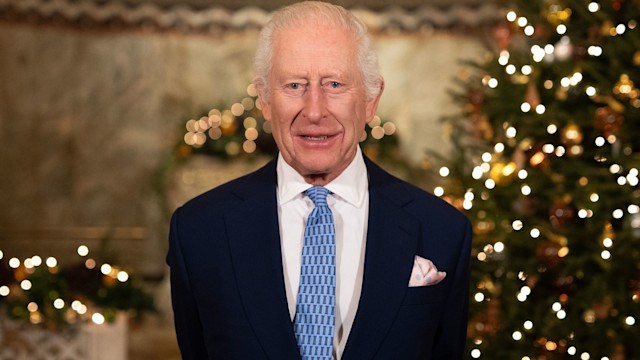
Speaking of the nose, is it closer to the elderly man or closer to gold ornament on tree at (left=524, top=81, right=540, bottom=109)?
the elderly man

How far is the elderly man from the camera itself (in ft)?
6.89

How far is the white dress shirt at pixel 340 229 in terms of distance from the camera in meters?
2.19

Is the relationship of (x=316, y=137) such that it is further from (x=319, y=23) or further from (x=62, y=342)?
(x=62, y=342)

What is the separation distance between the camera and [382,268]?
7.06 feet

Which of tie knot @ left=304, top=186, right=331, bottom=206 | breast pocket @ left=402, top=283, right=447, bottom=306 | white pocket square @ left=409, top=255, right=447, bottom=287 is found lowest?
breast pocket @ left=402, top=283, right=447, bottom=306

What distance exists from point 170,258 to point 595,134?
3.09 metres

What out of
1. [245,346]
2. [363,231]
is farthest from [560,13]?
[245,346]

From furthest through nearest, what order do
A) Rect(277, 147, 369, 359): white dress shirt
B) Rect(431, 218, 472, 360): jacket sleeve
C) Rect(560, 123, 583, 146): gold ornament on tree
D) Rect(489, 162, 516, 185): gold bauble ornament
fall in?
Rect(489, 162, 516, 185): gold bauble ornament → Rect(560, 123, 583, 146): gold ornament on tree → Rect(431, 218, 472, 360): jacket sleeve → Rect(277, 147, 369, 359): white dress shirt

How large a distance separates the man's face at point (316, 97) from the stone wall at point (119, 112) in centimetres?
741

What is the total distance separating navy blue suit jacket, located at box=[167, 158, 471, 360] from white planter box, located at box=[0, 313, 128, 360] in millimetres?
3330

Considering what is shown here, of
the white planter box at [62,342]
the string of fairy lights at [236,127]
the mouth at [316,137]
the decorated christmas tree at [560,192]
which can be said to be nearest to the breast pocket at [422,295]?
the mouth at [316,137]

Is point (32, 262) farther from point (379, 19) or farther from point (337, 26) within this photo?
point (379, 19)

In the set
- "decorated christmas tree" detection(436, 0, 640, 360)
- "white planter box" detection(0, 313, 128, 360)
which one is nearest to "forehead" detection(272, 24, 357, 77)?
"decorated christmas tree" detection(436, 0, 640, 360)

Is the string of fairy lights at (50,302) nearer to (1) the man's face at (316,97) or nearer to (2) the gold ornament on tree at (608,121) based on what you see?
(2) the gold ornament on tree at (608,121)
